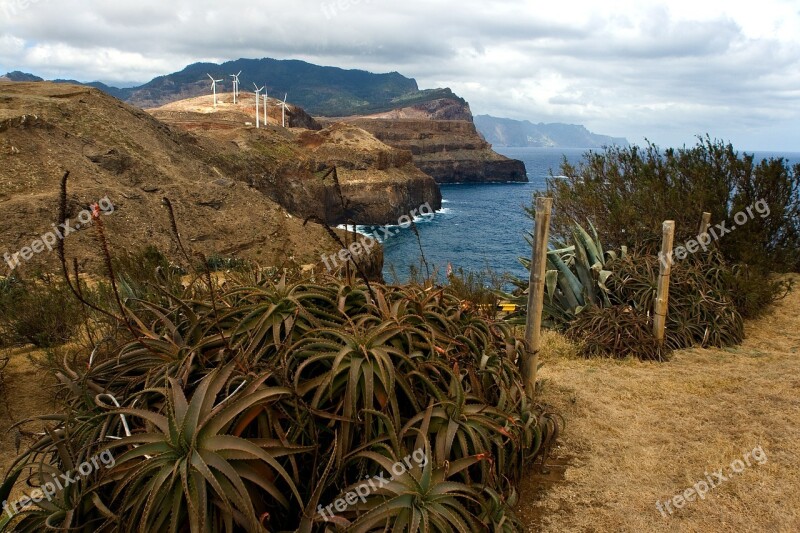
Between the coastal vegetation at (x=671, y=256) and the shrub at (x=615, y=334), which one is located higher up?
the coastal vegetation at (x=671, y=256)

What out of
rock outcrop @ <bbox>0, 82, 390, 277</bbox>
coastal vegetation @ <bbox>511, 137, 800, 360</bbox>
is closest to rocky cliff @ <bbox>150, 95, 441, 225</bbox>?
rock outcrop @ <bbox>0, 82, 390, 277</bbox>

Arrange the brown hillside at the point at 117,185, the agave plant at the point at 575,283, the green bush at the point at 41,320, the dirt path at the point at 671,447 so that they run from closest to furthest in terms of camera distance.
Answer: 1. the dirt path at the point at 671,447
2. the green bush at the point at 41,320
3. the agave plant at the point at 575,283
4. the brown hillside at the point at 117,185

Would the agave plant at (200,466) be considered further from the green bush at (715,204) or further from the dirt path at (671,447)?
the green bush at (715,204)

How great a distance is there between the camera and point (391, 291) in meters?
4.02

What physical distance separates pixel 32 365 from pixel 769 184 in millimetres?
11418

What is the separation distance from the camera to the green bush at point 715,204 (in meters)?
9.77

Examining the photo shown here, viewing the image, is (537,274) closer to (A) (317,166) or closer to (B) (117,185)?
(B) (117,185)

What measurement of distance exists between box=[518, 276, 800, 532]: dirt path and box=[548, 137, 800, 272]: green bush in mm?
3439

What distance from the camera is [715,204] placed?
10.1 metres
